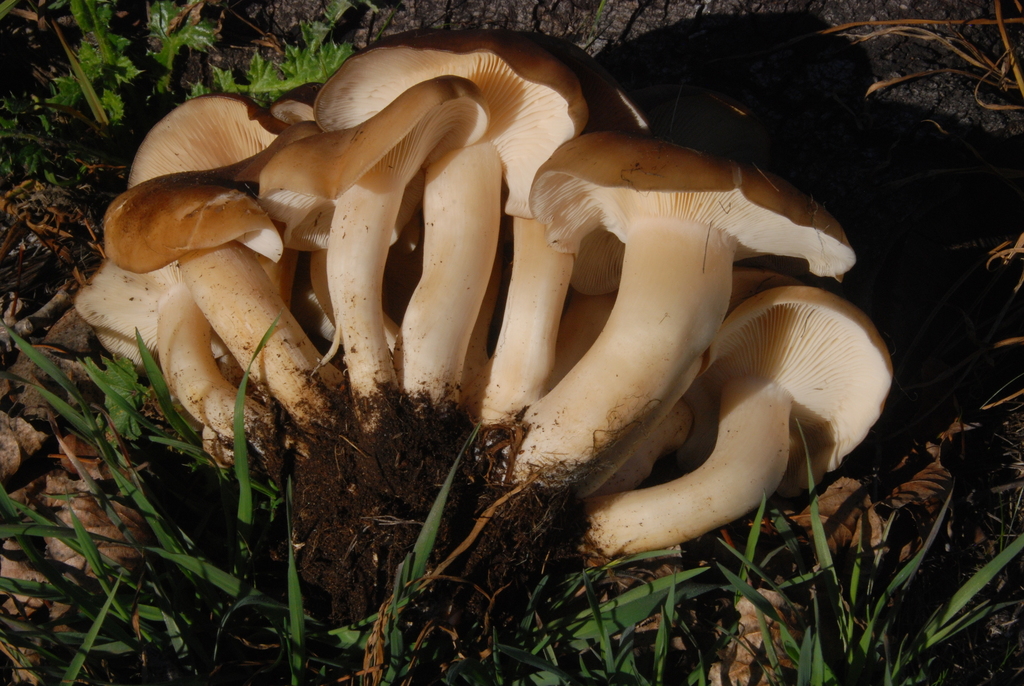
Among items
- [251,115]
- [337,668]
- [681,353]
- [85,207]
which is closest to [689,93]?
[681,353]

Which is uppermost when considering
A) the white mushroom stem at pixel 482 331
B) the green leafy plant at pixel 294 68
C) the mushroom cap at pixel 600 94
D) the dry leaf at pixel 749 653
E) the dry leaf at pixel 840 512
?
the green leafy plant at pixel 294 68

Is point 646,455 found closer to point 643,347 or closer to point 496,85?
point 643,347

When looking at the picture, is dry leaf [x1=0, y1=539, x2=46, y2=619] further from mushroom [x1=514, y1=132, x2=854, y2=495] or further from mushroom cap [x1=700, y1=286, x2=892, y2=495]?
mushroom cap [x1=700, y1=286, x2=892, y2=495]

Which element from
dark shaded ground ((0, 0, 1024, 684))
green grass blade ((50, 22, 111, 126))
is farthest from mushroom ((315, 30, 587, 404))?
green grass blade ((50, 22, 111, 126))

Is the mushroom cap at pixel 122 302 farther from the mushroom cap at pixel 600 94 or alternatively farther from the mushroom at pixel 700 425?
the mushroom at pixel 700 425

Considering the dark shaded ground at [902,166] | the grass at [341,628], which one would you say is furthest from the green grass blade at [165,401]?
the dark shaded ground at [902,166]

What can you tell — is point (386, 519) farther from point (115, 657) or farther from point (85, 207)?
point (85, 207)

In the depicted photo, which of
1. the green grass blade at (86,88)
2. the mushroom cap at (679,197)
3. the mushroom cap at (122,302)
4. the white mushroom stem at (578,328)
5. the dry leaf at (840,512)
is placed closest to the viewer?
the mushroom cap at (679,197)
